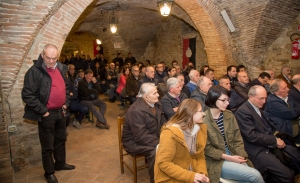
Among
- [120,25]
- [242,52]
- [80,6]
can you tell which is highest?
[120,25]

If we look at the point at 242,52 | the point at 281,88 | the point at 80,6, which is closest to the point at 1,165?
the point at 80,6

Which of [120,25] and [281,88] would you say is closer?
[281,88]

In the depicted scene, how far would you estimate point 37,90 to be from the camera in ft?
10.2

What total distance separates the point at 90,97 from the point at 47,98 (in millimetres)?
2857

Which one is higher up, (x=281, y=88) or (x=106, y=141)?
(x=281, y=88)

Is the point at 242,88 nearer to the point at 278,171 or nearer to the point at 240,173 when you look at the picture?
the point at 278,171

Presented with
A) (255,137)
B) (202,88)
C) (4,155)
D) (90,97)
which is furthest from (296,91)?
(4,155)

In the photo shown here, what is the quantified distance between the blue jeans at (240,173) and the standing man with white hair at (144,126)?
0.91 meters

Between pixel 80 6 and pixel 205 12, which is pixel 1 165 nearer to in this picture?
pixel 80 6

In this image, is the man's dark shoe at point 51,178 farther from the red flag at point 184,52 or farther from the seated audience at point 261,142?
the red flag at point 184,52

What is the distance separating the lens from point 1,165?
3414 millimetres

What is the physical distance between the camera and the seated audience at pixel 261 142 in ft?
9.04

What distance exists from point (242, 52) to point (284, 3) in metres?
1.71

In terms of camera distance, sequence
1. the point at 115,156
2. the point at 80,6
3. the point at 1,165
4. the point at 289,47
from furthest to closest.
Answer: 1. the point at 289,47
2. the point at 80,6
3. the point at 115,156
4. the point at 1,165
